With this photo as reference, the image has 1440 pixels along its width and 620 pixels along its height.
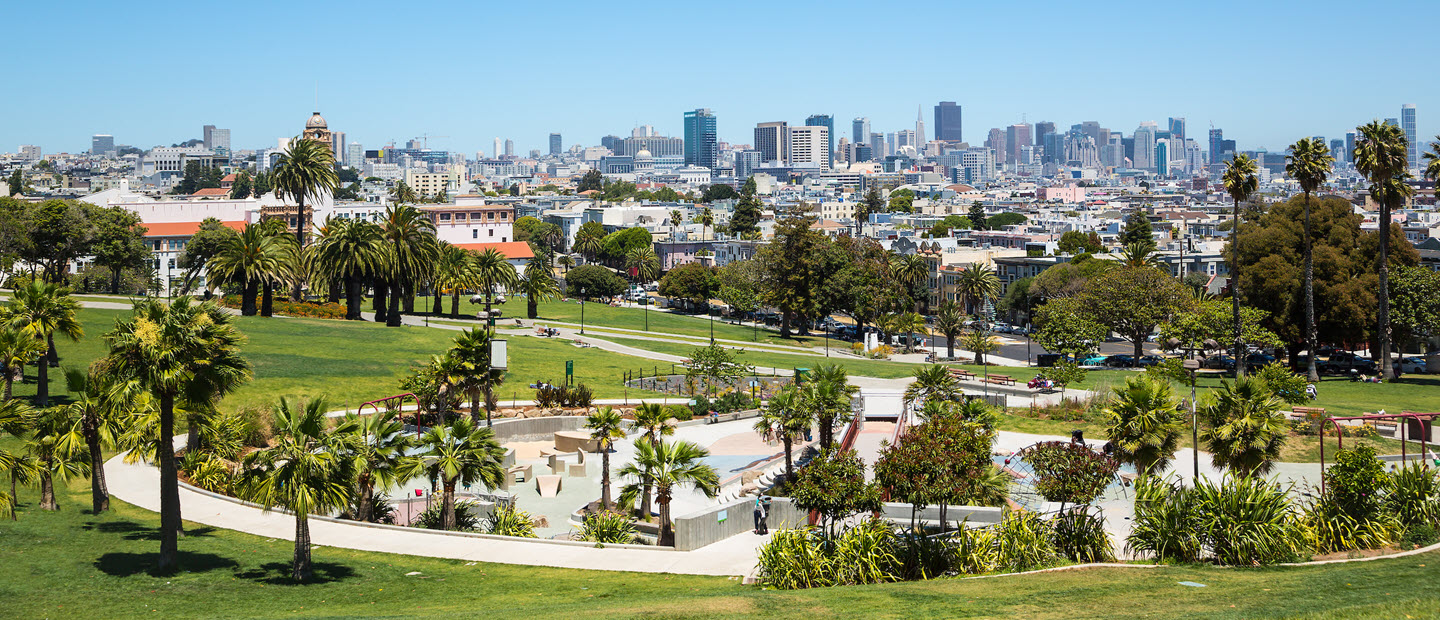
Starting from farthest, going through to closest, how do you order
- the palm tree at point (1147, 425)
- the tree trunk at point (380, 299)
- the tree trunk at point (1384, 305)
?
the tree trunk at point (380, 299), the tree trunk at point (1384, 305), the palm tree at point (1147, 425)

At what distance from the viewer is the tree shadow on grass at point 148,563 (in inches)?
1016

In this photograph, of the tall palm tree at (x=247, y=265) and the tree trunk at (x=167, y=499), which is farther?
the tall palm tree at (x=247, y=265)

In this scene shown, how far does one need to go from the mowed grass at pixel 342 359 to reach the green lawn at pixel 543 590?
18352 millimetres

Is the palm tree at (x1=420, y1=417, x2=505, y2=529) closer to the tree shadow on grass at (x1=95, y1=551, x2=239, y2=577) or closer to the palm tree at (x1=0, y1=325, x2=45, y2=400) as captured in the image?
the tree shadow on grass at (x1=95, y1=551, x2=239, y2=577)

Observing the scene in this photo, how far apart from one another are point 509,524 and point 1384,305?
2201 inches

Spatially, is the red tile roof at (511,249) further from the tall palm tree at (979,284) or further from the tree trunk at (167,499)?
the tree trunk at (167,499)

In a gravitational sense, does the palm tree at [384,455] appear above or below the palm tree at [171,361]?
below

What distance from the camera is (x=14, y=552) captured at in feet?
86.3

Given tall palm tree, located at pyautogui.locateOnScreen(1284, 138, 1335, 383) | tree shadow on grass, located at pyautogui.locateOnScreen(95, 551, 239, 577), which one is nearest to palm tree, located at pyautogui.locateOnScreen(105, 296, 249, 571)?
tree shadow on grass, located at pyautogui.locateOnScreen(95, 551, 239, 577)

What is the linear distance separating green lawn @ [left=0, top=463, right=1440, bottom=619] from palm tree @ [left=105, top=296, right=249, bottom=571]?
194cm

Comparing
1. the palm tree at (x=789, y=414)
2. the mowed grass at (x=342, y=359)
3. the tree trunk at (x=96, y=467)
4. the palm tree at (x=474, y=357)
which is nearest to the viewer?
the tree trunk at (x=96, y=467)

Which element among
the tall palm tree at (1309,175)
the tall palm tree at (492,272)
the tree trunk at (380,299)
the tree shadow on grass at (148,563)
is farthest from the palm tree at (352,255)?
the tall palm tree at (1309,175)

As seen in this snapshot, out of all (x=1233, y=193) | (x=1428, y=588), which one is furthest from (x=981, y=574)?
(x=1233, y=193)

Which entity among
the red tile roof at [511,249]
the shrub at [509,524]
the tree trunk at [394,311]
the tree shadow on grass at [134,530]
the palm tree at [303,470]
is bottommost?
the shrub at [509,524]
